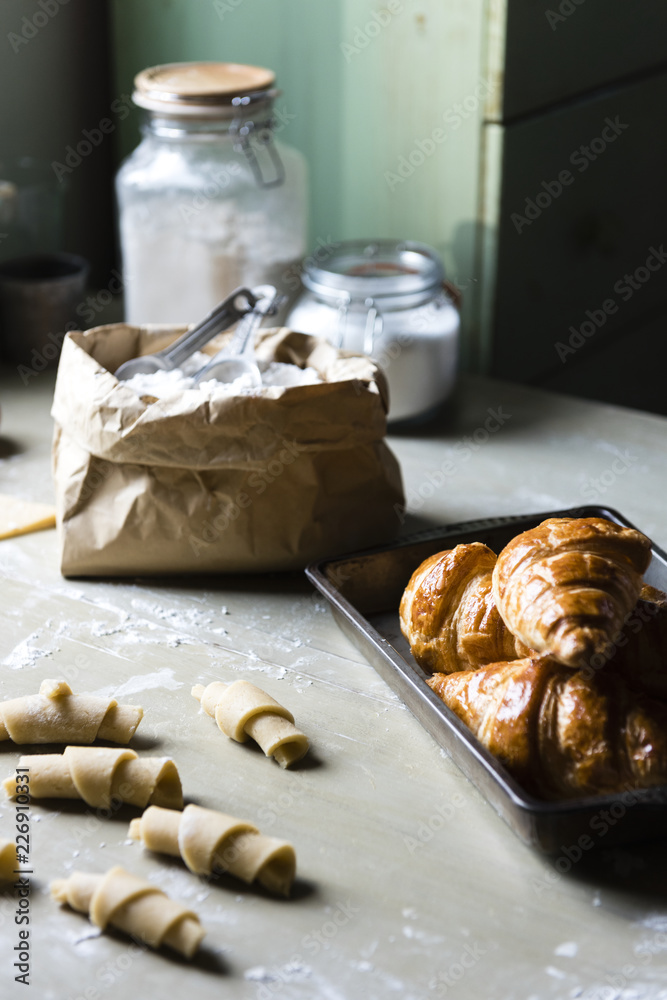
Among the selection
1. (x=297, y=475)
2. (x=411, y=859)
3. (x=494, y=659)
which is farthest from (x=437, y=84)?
(x=411, y=859)

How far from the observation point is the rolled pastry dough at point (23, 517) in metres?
1.04

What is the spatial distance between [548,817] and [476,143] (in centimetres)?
101

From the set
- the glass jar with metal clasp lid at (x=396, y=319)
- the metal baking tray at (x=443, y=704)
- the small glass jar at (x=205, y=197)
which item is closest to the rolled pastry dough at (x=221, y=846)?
the metal baking tray at (x=443, y=704)

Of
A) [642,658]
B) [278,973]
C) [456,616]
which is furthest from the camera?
[456,616]

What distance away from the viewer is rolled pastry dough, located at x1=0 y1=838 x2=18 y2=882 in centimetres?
62

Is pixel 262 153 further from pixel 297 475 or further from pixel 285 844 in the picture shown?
pixel 285 844

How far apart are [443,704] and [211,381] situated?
41 centimetres

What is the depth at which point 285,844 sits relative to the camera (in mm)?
A: 623

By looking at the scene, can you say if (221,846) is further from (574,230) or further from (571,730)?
(574,230)

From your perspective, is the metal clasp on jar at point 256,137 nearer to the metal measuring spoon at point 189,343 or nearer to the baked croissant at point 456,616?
the metal measuring spoon at point 189,343

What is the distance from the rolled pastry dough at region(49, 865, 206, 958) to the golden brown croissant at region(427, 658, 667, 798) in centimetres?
21

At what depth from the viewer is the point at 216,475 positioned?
907mm

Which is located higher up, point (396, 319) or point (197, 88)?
point (197, 88)

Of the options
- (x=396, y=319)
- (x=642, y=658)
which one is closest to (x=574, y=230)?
(x=396, y=319)
